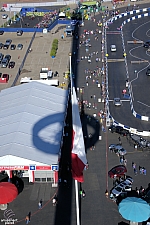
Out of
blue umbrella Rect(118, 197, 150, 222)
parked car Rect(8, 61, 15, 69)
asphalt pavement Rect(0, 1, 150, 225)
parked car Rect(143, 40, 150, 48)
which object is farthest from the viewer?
parked car Rect(143, 40, 150, 48)

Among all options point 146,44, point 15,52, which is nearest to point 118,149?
point 146,44

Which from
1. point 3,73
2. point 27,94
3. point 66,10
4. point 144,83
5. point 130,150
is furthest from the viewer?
point 66,10

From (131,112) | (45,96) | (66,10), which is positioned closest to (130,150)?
(131,112)

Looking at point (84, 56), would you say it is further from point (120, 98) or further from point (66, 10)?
point (66, 10)

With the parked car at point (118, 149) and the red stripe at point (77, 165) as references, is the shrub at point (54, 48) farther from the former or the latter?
the red stripe at point (77, 165)

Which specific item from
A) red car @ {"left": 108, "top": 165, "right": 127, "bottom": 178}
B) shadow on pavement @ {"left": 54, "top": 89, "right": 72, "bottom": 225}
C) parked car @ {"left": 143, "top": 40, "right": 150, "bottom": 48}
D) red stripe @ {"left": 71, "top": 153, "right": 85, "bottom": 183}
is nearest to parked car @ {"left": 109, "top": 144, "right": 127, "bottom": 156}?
red car @ {"left": 108, "top": 165, "right": 127, "bottom": 178}

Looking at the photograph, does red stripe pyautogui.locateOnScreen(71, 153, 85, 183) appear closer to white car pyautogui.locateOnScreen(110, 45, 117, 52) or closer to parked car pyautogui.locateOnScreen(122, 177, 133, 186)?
parked car pyautogui.locateOnScreen(122, 177, 133, 186)
